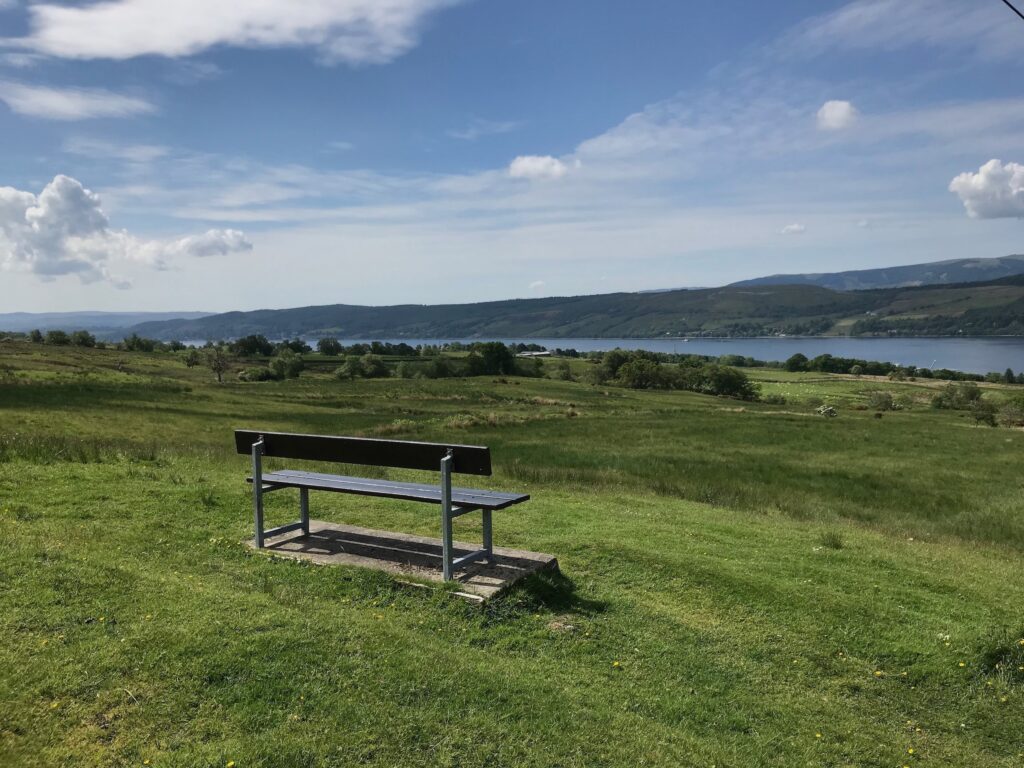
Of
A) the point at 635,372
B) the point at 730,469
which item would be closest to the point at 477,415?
the point at 730,469

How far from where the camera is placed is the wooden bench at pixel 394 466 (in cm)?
671

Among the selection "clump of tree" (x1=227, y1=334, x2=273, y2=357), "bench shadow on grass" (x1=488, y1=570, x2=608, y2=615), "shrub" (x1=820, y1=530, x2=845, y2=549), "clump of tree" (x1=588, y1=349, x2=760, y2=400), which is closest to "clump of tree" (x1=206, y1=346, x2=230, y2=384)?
"clump of tree" (x1=227, y1=334, x2=273, y2=357)

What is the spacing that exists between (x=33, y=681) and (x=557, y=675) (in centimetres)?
359

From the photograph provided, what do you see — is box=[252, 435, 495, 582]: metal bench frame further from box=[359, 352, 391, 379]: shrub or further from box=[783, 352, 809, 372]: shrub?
box=[783, 352, 809, 372]: shrub

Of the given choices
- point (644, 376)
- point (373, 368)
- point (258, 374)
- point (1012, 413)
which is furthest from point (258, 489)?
point (373, 368)

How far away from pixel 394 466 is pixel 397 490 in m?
1.11

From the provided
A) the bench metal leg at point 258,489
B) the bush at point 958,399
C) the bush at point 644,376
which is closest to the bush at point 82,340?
the bush at point 644,376

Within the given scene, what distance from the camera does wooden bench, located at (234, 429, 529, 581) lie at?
→ 6.71m

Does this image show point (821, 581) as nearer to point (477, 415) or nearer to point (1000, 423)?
point (477, 415)

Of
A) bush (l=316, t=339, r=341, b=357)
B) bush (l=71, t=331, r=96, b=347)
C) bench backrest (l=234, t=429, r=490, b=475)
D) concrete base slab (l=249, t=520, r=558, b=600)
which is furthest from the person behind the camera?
bush (l=316, t=339, r=341, b=357)

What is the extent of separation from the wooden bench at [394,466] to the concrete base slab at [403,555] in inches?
5.6

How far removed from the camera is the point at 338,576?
6.92 m

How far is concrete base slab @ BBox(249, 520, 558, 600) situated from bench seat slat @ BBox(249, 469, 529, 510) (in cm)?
66

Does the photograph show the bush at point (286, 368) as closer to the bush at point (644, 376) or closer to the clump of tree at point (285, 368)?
the clump of tree at point (285, 368)
